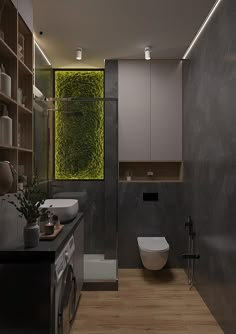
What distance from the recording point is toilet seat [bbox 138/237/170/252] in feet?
11.0

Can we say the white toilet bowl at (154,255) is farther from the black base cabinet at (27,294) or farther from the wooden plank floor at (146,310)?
the black base cabinet at (27,294)

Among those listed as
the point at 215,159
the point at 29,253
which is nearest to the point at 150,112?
the point at 215,159

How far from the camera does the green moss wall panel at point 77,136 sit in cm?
385

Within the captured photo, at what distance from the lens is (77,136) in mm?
3904

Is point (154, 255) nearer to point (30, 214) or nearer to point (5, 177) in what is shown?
point (30, 214)

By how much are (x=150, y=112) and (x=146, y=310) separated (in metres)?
2.39

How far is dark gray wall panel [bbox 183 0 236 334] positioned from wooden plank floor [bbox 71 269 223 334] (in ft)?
0.53

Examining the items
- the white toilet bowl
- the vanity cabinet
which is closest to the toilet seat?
the white toilet bowl

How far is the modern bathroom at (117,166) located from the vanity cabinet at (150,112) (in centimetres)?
1

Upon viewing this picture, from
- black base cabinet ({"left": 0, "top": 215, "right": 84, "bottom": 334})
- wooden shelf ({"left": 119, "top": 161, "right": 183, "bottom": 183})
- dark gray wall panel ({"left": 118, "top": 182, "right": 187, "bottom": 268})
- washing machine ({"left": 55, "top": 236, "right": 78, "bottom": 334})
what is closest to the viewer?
black base cabinet ({"left": 0, "top": 215, "right": 84, "bottom": 334})

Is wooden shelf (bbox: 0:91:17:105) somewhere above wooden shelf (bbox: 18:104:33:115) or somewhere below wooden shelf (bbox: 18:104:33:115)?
above

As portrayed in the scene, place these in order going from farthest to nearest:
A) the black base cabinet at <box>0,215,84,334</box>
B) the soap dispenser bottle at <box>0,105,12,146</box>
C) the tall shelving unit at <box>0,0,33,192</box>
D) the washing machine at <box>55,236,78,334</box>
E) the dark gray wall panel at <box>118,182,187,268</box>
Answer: the dark gray wall panel at <box>118,182,187,268</box> → the tall shelving unit at <box>0,0,33,192</box> → the soap dispenser bottle at <box>0,105,12,146</box> → the washing machine at <box>55,236,78,334</box> → the black base cabinet at <box>0,215,84,334</box>

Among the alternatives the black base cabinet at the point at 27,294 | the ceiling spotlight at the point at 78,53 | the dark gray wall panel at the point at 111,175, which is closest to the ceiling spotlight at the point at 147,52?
the dark gray wall panel at the point at 111,175

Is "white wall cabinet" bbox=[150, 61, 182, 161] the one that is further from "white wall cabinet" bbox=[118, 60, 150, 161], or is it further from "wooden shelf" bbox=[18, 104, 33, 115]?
"wooden shelf" bbox=[18, 104, 33, 115]
